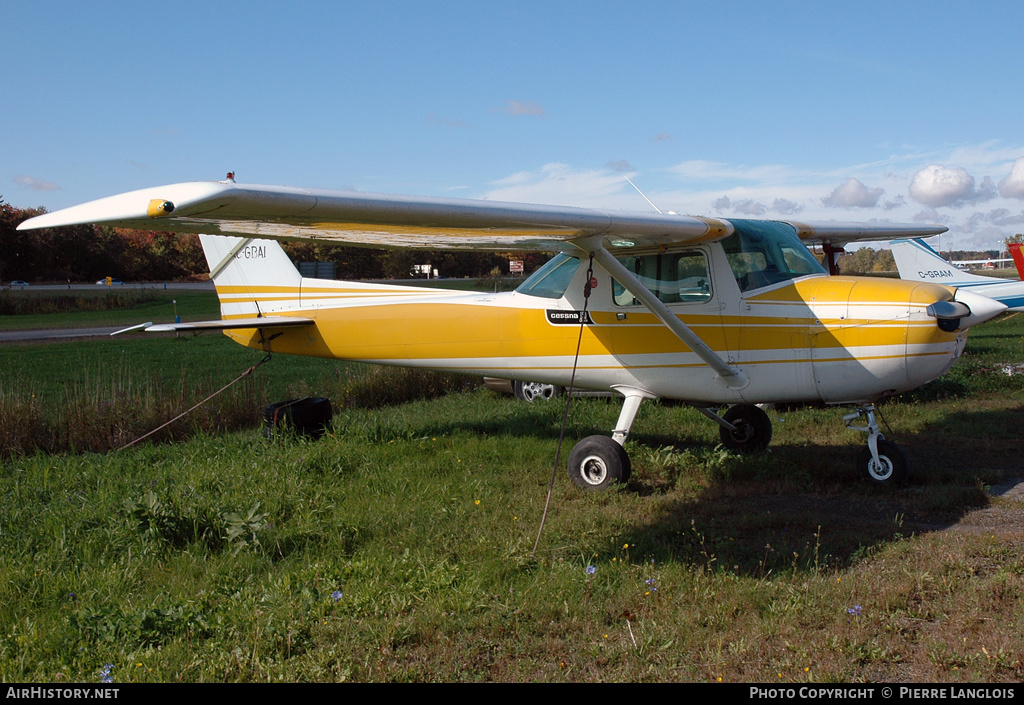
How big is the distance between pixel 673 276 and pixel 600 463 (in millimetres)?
1770

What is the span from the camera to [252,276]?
8.88m

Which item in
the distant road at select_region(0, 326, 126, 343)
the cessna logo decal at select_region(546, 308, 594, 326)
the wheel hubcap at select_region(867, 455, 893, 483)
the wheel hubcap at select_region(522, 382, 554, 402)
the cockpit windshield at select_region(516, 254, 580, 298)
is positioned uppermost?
the cockpit windshield at select_region(516, 254, 580, 298)

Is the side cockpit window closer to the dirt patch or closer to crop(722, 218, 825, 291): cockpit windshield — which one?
crop(722, 218, 825, 291): cockpit windshield

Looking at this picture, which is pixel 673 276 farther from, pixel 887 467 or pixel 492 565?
pixel 492 565

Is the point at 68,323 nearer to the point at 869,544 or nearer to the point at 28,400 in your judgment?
the point at 28,400

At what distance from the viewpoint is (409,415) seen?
9.82 meters

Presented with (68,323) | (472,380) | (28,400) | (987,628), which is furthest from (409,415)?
(68,323)

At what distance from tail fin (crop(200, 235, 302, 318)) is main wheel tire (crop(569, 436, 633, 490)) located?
14.1 ft

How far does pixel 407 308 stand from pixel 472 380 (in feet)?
18.9

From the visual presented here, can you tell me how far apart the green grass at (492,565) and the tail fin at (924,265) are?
11.4 metres

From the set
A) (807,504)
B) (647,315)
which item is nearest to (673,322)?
(647,315)

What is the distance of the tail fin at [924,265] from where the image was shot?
17.1m

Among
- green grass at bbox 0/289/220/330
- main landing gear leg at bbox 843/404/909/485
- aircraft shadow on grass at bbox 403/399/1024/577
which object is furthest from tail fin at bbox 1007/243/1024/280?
green grass at bbox 0/289/220/330

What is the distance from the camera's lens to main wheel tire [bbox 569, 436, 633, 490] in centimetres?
598
